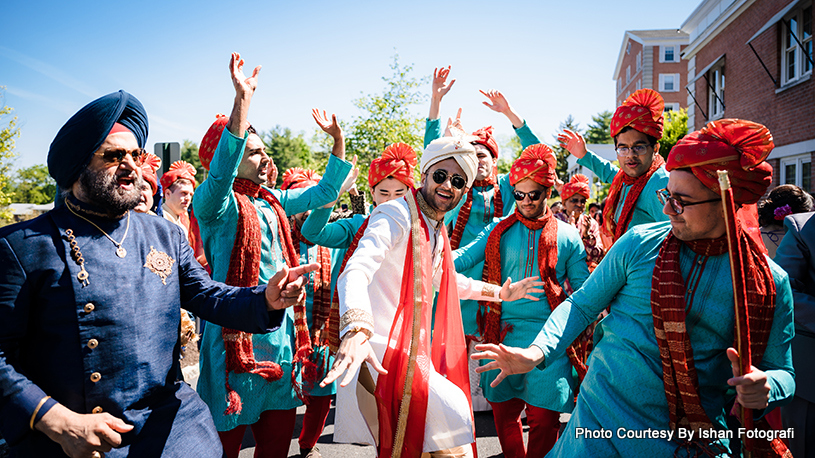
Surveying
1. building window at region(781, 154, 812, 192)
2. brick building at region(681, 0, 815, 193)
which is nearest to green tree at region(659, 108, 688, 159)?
brick building at region(681, 0, 815, 193)

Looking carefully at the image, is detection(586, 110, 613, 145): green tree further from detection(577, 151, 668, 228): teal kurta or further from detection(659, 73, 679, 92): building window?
detection(577, 151, 668, 228): teal kurta

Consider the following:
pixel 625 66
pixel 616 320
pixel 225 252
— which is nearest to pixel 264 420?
pixel 225 252

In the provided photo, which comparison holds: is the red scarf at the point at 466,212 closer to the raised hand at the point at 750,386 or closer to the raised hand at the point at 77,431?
the raised hand at the point at 750,386

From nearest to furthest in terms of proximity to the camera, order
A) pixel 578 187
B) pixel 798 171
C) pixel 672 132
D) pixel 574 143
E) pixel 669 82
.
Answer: pixel 574 143 → pixel 578 187 → pixel 798 171 → pixel 672 132 → pixel 669 82

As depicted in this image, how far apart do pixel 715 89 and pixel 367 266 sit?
1907cm

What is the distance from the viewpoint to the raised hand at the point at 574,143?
16.3 feet

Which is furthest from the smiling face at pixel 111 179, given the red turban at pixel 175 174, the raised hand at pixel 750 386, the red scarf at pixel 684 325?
the red turban at pixel 175 174

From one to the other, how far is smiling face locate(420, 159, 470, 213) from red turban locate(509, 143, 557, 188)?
119 centimetres

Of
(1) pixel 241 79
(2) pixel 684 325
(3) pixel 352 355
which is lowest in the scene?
(3) pixel 352 355

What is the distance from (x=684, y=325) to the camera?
2.06 m

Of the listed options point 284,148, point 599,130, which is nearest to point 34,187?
point 284,148

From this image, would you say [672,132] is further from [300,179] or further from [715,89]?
[300,179]

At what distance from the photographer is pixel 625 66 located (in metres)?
48.6

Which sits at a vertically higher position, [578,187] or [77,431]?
[578,187]
